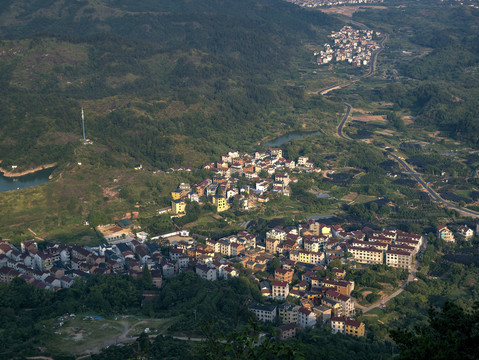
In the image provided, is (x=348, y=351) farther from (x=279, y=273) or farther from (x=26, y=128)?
(x=26, y=128)

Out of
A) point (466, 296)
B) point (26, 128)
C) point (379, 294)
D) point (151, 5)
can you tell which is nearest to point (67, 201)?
point (26, 128)

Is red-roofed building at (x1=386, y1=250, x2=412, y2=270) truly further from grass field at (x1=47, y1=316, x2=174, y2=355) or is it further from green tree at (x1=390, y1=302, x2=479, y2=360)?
green tree at (x1=390, y1=302, x2=479, y2=360)

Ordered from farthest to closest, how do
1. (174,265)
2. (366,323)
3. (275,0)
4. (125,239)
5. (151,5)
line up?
(275,0)
(151,5)
(125,239)
(174,265)
(366,323)

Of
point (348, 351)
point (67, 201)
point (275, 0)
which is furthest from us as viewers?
point (275, 0)

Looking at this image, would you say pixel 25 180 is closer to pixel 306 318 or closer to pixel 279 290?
pixel 279 290

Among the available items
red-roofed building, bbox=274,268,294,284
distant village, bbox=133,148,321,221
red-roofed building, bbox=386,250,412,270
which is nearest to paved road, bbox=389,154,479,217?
distant village, bbox=133,148,321,221

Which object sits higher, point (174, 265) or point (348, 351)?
point (348, 351)

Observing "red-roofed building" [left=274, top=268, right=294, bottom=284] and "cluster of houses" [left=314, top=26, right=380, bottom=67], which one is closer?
"red-roofed building" [left=274, top=268, right=294, bottom=284]
